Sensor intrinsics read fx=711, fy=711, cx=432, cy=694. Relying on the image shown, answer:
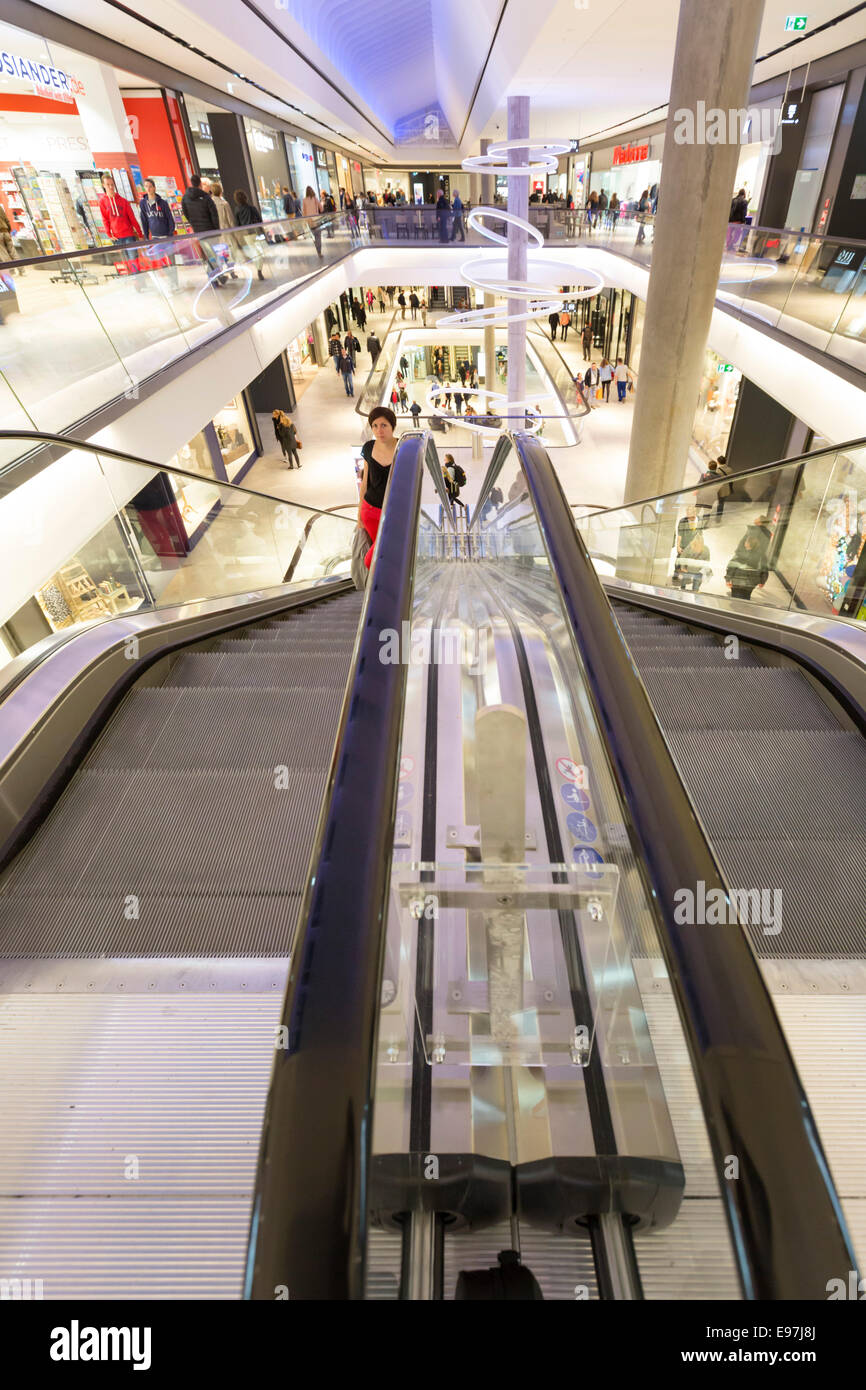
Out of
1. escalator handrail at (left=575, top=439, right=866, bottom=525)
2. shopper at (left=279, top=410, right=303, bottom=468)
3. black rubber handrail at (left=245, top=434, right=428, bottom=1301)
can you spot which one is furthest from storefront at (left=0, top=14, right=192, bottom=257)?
black rubber handrail at (left=245, top=434, right=428, bottom=1301)

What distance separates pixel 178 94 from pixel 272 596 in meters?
14.0

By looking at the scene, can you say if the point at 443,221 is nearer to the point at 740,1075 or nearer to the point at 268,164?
the point at 268,164

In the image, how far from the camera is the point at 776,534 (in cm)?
480

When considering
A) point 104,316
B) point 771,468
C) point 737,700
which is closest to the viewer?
point 737,700

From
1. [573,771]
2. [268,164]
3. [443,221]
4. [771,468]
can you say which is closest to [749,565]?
[771,468]

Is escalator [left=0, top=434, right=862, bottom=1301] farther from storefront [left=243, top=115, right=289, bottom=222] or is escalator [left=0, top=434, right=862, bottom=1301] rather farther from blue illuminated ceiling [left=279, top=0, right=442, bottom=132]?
storefront [left=243, top=115, right=289, bottom=222]

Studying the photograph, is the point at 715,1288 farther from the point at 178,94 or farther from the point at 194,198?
the point at 178,94

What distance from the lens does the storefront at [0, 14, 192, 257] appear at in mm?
9547

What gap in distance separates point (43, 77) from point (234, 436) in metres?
6.14

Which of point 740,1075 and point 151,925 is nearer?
point 740,1075

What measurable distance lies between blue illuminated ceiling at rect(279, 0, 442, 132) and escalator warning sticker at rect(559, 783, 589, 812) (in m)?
14.5

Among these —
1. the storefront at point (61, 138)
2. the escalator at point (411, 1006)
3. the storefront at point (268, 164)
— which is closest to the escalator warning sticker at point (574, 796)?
the escalator at point (411, 1006)

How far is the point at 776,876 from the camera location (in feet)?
5.95

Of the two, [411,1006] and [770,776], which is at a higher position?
[411,1006]
